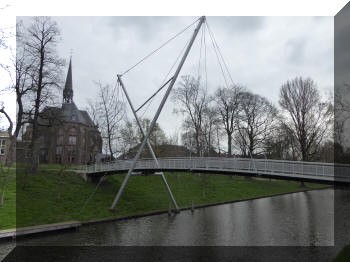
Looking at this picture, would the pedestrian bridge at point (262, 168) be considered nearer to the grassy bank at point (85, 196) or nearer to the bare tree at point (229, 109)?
the grassy bank at point (85, 196)

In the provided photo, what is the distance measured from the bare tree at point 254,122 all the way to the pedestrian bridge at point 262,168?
72.3 ft

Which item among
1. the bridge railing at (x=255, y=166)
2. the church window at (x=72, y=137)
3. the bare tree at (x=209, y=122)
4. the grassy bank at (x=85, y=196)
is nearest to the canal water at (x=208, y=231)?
the grassy bank at (x=85, y=196)

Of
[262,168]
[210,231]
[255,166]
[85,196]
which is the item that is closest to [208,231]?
[210,231]

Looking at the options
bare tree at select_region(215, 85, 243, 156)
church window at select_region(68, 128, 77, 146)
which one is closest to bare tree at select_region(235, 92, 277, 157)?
bare tree at select_region(215, 85, 243, 156)

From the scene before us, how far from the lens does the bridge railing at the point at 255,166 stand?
1422 cm

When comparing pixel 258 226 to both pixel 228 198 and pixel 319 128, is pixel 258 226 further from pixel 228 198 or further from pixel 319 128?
pixel 319 128

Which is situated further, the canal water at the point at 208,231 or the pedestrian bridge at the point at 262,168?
the canal water at the point at 208,231

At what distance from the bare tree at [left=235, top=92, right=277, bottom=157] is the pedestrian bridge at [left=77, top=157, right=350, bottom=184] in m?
22.0

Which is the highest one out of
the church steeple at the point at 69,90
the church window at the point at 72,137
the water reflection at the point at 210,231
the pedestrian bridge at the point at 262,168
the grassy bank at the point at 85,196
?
the church steeple at the point at 69,90

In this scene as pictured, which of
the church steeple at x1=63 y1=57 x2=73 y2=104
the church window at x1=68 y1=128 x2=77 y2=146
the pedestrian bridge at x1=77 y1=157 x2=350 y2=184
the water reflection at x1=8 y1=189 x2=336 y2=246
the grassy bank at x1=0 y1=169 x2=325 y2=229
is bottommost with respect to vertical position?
the water reflection at x1=8 y1=189 x2=336 y2=246

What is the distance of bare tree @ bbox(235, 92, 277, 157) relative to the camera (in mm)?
42344

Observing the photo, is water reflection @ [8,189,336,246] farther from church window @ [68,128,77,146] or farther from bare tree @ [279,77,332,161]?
church window @ [68,128,77,146]

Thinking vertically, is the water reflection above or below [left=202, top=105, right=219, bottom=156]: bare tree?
below

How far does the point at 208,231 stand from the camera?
61.1 feet
